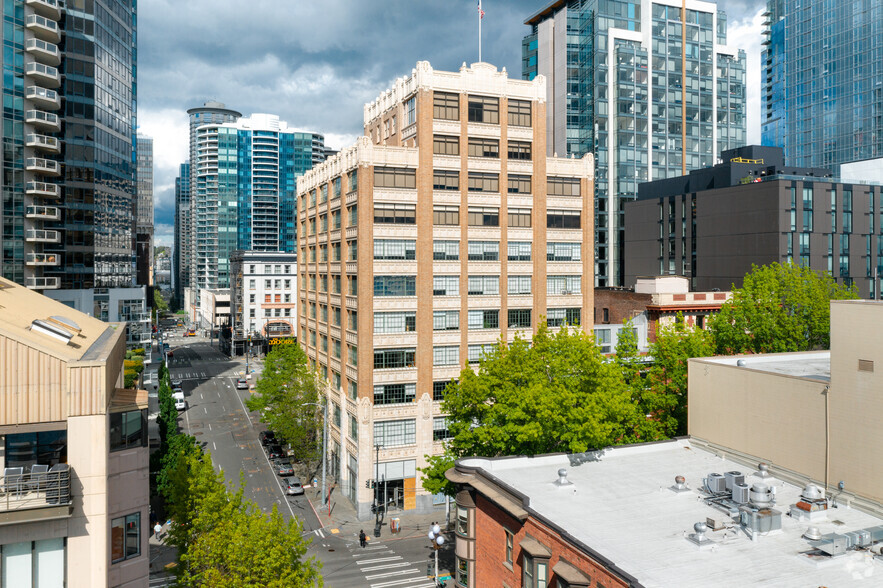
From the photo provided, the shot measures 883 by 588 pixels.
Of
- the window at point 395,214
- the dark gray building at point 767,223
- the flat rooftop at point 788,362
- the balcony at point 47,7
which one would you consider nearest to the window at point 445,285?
the window at point 395,214

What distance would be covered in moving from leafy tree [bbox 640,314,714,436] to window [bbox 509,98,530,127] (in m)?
28.2

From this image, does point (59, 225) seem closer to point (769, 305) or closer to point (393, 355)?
point (393, 355)

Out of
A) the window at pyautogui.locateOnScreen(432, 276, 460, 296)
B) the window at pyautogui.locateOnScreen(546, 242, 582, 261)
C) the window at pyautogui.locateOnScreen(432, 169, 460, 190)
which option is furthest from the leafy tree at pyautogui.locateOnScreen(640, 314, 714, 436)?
the window at pyautogui.locateOnScreen(432, 169, 460, 190)

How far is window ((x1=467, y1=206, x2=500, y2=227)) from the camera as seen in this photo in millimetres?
65062

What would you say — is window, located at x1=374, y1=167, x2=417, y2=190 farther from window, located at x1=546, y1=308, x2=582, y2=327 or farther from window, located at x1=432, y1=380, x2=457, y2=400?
window, located at x1=546, y1=308, x2=582, y2=327

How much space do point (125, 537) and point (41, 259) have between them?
67.6 meters

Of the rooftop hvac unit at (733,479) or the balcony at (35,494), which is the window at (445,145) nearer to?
the rooftop hvac unit at (733,479)

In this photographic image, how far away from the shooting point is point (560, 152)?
124 metres

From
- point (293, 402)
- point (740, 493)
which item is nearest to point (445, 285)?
point (293, 402)

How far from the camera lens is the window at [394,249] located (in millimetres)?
61719

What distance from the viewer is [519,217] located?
6706 cm

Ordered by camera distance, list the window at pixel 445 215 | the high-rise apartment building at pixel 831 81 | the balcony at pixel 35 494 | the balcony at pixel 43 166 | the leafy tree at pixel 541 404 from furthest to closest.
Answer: the high-rise apartment building at pixel 831 81 → the balcony at pixel 43 166 → the window at pixel 445 215 → the leafy tree at pixel 541 404 → the balcony at pixel 35 494

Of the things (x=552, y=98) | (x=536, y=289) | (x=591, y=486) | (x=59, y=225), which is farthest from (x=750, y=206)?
(x=59, y=225)

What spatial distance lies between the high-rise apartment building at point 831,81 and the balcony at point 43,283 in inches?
7493
